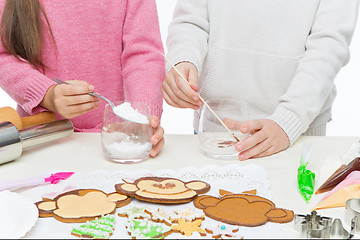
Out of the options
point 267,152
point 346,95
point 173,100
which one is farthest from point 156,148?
point 346,95

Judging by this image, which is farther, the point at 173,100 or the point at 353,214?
the point at 173,100

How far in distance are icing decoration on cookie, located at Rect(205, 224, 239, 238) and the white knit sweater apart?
572mm

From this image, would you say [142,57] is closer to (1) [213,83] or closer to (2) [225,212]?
(1) [213,83]

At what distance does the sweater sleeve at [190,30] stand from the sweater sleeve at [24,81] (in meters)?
0.33

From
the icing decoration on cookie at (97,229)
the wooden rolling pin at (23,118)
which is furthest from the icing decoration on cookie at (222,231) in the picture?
the wooden rolling pin at (23,118)

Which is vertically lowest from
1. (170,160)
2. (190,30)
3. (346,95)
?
(346,95)

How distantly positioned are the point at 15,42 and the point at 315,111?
0.79m

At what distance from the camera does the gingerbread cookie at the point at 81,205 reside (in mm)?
693

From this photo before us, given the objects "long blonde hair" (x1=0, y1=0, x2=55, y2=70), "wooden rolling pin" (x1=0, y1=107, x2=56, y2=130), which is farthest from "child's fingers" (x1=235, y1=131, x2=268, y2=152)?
Answer: "long blonde hair" (x1=0, y1=0, x2=55, y2=70)

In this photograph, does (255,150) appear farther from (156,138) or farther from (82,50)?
(82,50)

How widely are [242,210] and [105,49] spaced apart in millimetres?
732

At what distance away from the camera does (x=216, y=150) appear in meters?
0.99

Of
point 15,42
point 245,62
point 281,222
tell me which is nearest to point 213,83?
point 245,62

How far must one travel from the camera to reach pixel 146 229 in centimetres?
65
